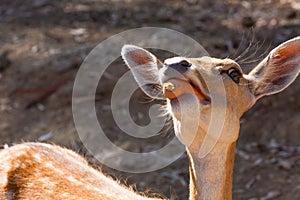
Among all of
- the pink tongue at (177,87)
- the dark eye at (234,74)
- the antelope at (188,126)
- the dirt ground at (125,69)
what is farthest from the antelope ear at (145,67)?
the dirt ground at (125,69)

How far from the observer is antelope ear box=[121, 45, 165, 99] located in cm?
495

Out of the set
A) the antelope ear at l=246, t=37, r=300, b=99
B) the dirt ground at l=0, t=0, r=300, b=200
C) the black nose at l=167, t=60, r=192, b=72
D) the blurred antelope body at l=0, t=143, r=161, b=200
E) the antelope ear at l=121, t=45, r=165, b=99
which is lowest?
the dirt ground at l=0, t=0, r=300, b=200

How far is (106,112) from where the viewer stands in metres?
8.42

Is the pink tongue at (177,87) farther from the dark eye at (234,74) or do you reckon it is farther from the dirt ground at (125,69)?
the dirt ground at (125,69)

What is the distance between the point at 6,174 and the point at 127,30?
4.68 m

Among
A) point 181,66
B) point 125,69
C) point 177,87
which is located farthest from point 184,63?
point 125,69

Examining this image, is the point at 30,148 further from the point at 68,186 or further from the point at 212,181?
the point at 212,181

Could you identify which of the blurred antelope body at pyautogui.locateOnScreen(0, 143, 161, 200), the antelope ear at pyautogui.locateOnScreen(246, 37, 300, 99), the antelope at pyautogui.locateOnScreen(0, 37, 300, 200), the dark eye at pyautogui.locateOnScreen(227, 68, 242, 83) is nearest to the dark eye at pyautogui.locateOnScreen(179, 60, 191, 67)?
the antelope at pyautogui.locateOnScreen(0, 37, 300, 200)

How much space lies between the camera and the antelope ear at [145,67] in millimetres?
4945

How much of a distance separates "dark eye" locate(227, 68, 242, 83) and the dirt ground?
185cm

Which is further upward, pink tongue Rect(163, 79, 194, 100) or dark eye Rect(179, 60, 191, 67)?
dark eye Rect(179, 60, 191, 67)

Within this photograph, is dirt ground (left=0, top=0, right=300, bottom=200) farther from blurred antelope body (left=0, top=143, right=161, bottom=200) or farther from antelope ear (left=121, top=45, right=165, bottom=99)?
antelope ear (left=121, top=45, right=165, bottom=99)

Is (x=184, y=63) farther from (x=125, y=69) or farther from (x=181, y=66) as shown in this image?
(x=125, y=69)

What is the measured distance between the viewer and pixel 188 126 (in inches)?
171
